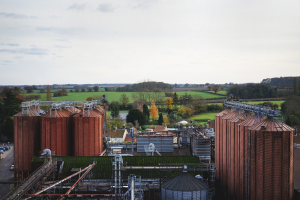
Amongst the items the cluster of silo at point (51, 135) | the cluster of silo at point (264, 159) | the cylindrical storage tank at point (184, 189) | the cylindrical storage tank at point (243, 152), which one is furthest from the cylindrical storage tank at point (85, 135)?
the cylindrical storage tank at point (243, 152)

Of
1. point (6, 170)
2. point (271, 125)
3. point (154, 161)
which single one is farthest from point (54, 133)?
point (271, 125)

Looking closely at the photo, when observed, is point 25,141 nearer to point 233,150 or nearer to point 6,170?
point 6,170

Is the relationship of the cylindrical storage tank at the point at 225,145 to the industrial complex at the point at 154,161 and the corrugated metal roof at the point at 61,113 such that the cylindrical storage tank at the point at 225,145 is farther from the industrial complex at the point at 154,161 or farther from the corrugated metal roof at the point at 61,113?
the corrugated metal roof at the point at 61,113

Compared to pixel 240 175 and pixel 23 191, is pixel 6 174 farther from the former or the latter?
pixel 240 175

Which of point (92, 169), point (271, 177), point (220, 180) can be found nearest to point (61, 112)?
point (92, 169)

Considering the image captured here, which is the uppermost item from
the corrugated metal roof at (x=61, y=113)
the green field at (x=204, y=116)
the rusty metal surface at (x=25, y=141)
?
the corrugated metal roof at (x=61, y=113)

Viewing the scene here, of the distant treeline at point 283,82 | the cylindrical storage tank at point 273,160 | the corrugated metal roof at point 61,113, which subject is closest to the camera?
the cylindrical storage tank at point 273,160

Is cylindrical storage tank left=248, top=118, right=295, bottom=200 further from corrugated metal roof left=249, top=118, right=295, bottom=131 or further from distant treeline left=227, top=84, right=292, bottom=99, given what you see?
distant treeline left=227, top=84, right=292, bottom=99

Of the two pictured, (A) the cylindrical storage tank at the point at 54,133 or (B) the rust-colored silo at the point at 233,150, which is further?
(A) the cylindrical storage tank at the point at 54,133
